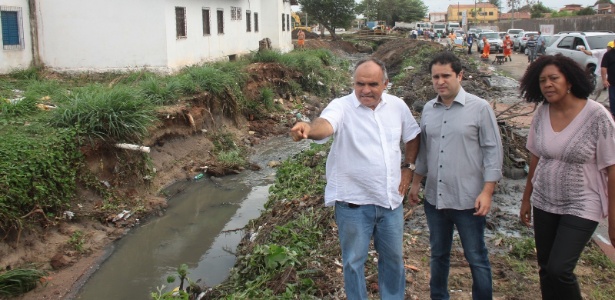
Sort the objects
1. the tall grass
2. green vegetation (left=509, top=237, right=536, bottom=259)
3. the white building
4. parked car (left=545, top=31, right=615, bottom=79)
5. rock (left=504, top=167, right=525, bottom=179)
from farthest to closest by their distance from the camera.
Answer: parked car (left=545, top=31, right=615, bottom=79) → the white building → the tall grass → rock (left=504, top=167, right=525, bottom=179) → green vegetation (left=509, top=237, right=536, bottom=259)

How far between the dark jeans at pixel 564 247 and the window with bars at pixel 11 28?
14.0 metres

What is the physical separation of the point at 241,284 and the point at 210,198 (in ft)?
14.8

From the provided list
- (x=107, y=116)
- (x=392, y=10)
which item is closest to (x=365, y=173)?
(x=107, y=116)

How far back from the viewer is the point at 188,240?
25.1 feet

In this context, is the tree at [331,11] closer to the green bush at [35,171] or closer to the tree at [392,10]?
the tree at [392,10]

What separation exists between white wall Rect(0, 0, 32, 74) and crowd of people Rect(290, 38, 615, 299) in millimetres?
12830

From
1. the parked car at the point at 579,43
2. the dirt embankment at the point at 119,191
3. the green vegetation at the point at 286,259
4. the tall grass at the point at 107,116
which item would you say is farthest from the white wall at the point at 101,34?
the parked car at the point at 579,43

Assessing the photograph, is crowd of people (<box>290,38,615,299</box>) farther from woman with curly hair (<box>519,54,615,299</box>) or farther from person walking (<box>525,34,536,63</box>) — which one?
person walking (<box>525,34,536,63</box>)

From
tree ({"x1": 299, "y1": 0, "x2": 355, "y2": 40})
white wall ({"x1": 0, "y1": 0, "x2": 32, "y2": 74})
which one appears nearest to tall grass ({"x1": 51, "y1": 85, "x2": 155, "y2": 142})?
white wall ({"x1": 0, "y1": 0, "x2": 32, "y2": 74})

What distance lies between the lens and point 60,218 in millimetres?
7191

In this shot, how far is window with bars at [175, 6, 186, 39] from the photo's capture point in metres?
16.3

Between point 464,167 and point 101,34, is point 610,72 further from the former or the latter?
point 101,34

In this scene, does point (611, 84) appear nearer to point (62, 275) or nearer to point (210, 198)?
point (210, 198)

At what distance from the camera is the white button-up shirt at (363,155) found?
327 cm
